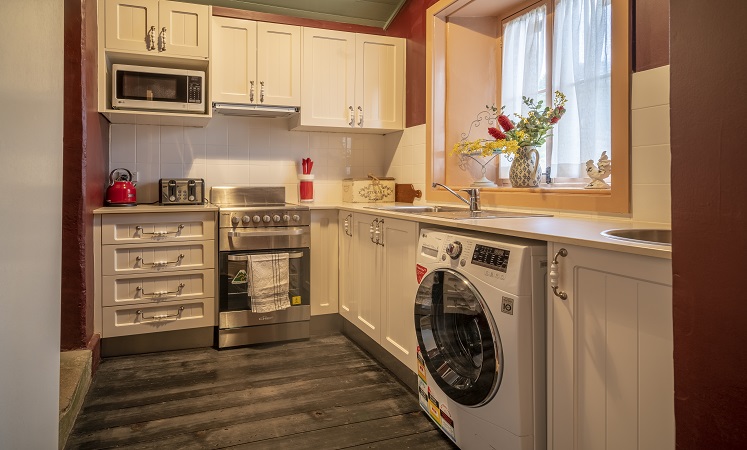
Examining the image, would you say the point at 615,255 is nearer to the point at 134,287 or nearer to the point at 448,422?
the point at 448,422

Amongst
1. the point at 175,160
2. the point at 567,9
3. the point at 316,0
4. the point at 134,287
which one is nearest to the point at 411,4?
the point at 316,0

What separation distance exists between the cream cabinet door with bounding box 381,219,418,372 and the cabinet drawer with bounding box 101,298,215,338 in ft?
3.78

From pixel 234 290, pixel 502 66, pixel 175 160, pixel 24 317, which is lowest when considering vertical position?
pixel 234 290

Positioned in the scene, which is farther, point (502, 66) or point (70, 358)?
point (502, 66)

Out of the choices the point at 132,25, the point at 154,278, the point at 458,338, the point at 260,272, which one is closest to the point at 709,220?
the point at 458,338

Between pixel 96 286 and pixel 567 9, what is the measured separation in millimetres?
2954

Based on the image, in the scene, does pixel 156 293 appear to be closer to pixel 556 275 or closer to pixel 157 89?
pixel 157 89

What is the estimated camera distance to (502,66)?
3.14 m

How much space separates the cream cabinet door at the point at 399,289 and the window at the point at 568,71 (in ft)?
3.06

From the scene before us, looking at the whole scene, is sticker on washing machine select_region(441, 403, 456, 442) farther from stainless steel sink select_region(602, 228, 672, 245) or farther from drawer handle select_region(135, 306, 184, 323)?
drawer handle select_region(135, 306, 184, 323)

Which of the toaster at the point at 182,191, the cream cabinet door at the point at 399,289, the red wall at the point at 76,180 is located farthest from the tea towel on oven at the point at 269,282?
the red wall at the point at 76,180

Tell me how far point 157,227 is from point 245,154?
0.94 m

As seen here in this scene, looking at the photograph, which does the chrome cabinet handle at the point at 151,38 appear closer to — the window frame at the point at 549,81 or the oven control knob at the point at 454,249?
the window frame at the point at 549,81

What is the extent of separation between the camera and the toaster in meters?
3.27
